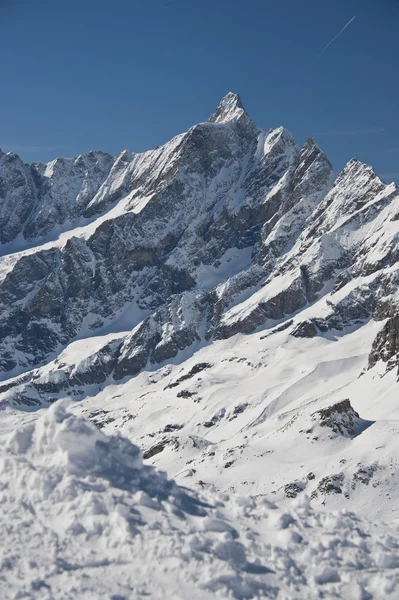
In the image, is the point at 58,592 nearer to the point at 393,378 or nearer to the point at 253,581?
the point at 253,581

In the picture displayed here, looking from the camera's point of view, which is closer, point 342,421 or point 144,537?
point 144,537

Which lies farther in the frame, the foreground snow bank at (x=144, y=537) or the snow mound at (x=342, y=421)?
the snow mound at (x=342, y=421)

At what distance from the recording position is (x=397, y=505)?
81125 millimetres

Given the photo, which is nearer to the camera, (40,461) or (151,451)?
(40,461)

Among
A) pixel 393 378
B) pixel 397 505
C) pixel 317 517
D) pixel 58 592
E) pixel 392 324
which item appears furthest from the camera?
pixel 392 324

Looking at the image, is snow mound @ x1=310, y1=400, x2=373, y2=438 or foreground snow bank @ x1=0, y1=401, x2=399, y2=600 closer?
foreground snow bank @ x1=0, y1=401, x2=399, y2=600

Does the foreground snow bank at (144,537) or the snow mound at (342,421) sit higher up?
the foreground snow bank at (144,537)

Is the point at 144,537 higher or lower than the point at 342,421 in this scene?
higher

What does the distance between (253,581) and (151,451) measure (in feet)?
396

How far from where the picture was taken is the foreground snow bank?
93.0ft

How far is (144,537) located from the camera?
30.5 meters

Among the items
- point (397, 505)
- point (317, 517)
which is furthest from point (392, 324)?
point (317, 517)

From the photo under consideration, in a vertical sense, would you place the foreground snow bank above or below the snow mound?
above

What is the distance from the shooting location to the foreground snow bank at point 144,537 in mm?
28359
